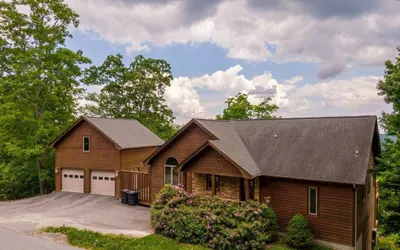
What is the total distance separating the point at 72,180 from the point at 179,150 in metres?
10.4

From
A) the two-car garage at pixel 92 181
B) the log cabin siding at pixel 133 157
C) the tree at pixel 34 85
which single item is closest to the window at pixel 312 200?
the log cabin siding at pixel 133 157

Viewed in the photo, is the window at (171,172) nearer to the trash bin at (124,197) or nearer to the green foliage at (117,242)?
the trash bin at (124,197)

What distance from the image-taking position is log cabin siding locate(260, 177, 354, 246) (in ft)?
40.6

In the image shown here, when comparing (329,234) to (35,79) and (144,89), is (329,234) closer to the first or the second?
(35,79)

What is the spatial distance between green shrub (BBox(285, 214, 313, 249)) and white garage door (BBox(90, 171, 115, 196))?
13.1m

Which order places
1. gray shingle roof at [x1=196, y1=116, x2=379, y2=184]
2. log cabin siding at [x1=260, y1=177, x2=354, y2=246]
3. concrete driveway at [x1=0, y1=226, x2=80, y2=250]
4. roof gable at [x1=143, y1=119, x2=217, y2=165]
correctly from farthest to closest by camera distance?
1. roof gable at [x1=143, y1=119, x2=217, y2=165]
2. gray shingle roof at [x1=196, y1=116, x2=379, y2=184]
3. log cabin siding at [x1=260, y1=177, x2=354, y2=246]
4. concrete driveway at [x1=0, y1=226, x2=80, y2=250]

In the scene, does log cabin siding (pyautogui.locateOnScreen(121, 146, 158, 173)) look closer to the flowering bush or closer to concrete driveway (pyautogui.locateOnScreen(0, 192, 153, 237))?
concrete driveway (pyautogui.locateOnScreen(0, 192, 153, 237))

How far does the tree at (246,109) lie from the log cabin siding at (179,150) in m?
20.7

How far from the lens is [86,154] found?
21781 mm

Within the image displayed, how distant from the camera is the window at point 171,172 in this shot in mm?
17891

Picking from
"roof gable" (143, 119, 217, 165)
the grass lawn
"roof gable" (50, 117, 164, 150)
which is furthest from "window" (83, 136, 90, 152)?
the grass lawn

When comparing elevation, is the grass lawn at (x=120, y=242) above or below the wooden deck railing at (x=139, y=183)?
below

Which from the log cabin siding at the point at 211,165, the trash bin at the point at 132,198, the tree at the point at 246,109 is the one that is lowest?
the trash bin at the point at 132,198

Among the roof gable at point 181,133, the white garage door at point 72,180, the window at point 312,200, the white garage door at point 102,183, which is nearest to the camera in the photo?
the window at point 312,200
